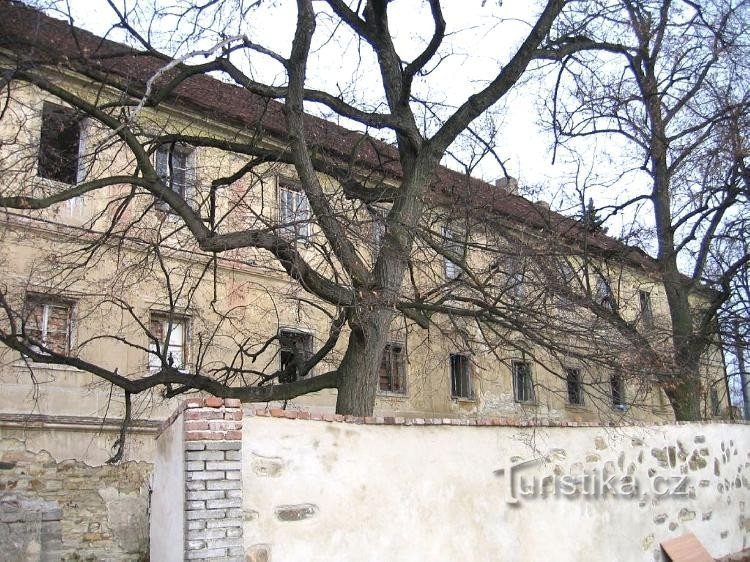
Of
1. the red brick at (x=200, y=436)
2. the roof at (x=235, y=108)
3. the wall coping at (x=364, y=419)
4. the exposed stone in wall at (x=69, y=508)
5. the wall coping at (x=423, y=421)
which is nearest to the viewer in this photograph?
the red brick at (x=200, y=436)

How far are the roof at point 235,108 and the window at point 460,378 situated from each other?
18.3 ft

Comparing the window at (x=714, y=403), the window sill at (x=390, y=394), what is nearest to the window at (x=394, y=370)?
the window sill at (x=390, y=394)

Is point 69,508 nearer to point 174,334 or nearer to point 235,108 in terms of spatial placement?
point 174,334

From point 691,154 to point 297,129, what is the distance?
8575 millimetres

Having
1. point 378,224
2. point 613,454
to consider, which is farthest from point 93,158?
point 613,454

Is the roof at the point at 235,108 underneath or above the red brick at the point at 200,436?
above

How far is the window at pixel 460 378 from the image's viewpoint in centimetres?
1950

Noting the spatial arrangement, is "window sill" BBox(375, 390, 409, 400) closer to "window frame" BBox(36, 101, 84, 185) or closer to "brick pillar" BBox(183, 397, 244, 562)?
"window frame" BBox(36, 101, 84, 185)

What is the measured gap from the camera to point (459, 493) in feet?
21.6

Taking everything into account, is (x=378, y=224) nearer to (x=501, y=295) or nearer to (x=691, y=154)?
(x=501, y=295)

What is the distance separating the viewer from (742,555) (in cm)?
1063

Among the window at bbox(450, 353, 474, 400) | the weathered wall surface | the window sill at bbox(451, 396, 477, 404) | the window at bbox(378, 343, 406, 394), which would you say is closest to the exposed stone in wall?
the window at bbox(378, 343, 406, 394)

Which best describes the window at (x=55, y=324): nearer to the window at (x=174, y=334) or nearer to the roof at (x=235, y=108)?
the window at (x=174, y=334)

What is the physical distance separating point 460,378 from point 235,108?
30.5 ft
